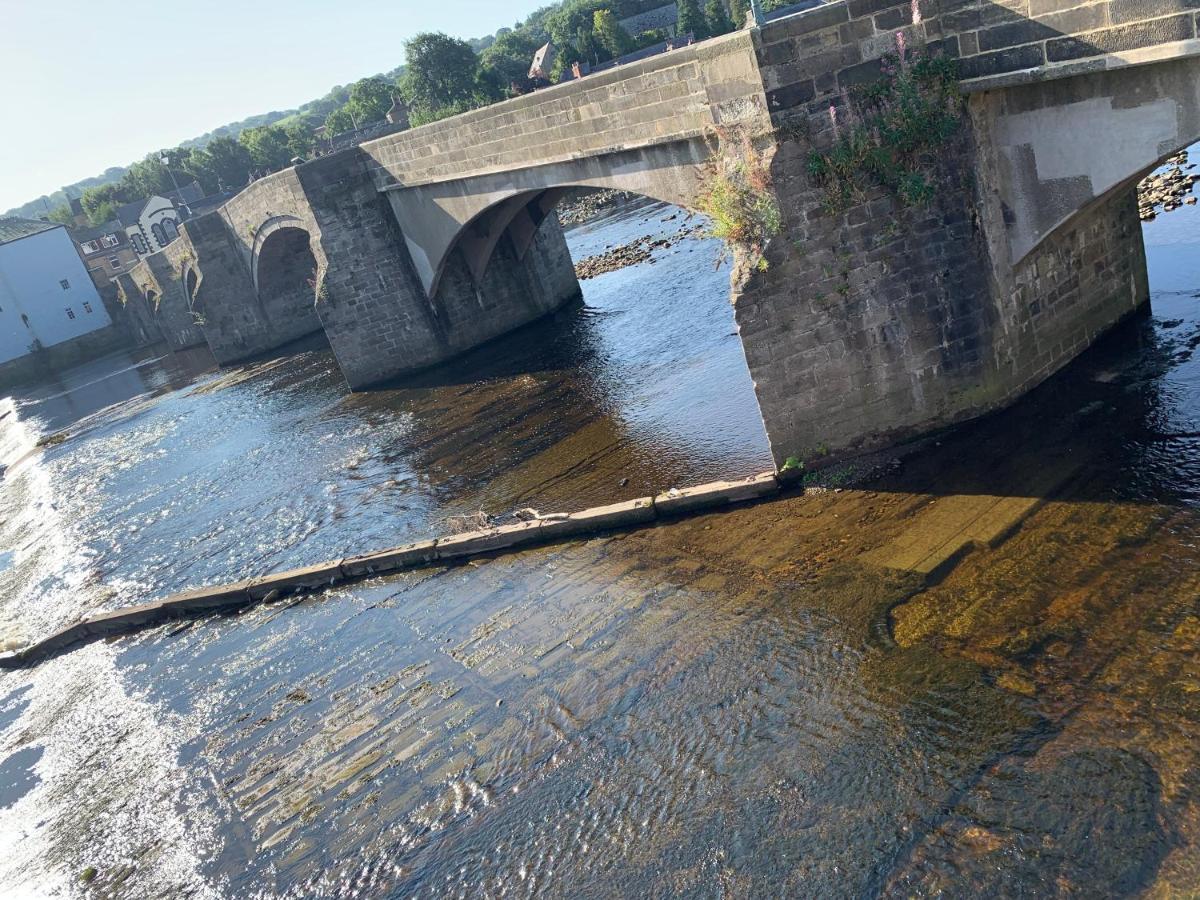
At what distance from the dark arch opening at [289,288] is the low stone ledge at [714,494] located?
25.7m

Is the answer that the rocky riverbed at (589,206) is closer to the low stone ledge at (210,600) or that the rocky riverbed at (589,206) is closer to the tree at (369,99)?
the low stone ledge at (210,600)

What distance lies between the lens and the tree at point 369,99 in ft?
309

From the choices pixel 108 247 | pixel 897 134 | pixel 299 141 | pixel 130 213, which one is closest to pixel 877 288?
pixel 897 134

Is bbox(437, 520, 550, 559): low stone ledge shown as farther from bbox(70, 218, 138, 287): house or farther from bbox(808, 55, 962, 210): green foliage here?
bbox(70, 218, 138, 287): house

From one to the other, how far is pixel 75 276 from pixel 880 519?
67.0m

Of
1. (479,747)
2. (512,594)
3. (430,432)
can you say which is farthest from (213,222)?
(479,747)

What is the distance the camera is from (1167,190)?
18.0m

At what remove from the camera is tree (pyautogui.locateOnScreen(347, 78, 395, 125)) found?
94.1 meters

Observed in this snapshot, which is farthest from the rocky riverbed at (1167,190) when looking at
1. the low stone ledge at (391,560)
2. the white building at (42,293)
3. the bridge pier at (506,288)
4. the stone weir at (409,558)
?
the white building at (42,293)

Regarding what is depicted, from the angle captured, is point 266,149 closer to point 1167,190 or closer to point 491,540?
point 1167,190

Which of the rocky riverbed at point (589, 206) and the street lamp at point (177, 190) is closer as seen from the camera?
the rocky riverbed at point (589, 206)

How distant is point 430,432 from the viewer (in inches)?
746

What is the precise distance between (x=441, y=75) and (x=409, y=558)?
2267 inches

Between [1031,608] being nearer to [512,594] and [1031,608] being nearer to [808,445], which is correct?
[808,445]
